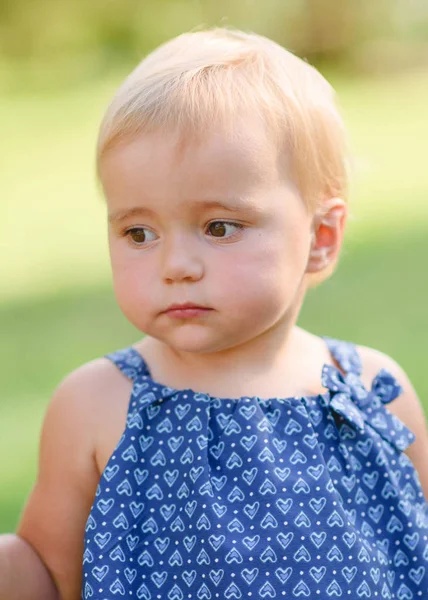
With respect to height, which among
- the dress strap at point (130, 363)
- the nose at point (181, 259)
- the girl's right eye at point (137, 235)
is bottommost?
the dress strap at point (130, 363)

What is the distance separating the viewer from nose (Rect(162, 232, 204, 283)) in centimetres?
200

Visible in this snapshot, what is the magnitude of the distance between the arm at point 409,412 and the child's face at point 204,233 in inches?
14.7

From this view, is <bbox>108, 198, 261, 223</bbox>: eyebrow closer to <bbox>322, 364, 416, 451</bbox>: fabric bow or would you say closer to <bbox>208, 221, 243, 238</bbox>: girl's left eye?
<bbox>208, 221, 243, 238</bbox>: girl's left eye

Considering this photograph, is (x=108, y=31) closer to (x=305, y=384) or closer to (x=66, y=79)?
(x=66, y=79)

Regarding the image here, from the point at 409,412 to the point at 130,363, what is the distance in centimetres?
60

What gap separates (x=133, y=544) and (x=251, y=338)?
431mm

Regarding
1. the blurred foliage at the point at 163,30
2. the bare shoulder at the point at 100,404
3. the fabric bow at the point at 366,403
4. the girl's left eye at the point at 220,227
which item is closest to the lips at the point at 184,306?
the girl's left eye at the point at 220,227

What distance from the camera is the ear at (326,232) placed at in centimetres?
222

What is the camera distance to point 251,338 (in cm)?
215

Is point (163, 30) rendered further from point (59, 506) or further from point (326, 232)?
point (59, 506)

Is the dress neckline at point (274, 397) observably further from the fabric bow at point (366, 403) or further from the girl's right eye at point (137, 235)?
the girl's right eye at point (137, 235)

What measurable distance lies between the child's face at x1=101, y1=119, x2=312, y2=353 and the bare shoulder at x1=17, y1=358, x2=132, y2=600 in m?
0.18

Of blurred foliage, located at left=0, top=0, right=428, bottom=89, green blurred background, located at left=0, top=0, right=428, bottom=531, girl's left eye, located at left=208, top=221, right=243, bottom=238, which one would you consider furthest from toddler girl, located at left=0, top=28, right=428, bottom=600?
blurred foliage, located at left=0, top=0, right=428, bottom=89

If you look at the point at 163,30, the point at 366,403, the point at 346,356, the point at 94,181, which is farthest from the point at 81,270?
the point at 163,30
